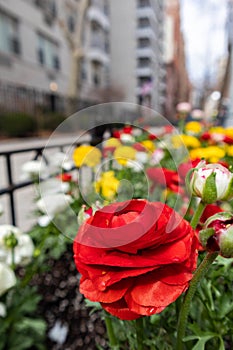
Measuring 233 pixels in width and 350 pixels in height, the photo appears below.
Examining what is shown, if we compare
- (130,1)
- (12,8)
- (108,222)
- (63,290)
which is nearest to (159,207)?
(108,222)

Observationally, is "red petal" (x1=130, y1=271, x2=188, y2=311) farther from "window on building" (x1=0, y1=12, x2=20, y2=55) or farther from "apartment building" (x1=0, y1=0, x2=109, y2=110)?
"window on building" (x1=0, y1=12, x2=20, y2=55)

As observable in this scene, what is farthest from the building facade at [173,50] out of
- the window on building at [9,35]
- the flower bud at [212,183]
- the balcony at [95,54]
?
the flower bud at [212,183]

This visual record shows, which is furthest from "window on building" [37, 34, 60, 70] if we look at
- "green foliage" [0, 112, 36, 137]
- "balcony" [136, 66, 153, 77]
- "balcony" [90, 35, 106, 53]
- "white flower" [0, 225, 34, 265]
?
"balcony" [136, 66, 153, 77]

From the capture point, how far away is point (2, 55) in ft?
42.1

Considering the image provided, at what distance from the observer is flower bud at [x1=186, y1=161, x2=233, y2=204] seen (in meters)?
0.37

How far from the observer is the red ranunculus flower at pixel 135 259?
320mm

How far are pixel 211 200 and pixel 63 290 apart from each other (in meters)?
1.19

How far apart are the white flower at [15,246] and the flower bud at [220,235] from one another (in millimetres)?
539

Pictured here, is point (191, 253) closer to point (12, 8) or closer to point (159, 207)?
point (159, 207)

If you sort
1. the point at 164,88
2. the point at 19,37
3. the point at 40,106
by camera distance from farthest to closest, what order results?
1. the point at 164,88
2. the point at 19,37
3. the point at 40,106

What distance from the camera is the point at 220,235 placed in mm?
311

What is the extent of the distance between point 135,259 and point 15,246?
53cm

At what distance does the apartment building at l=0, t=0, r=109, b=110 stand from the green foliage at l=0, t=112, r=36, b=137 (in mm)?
981

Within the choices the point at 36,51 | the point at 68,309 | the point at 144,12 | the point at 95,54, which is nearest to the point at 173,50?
the point at 144,12
